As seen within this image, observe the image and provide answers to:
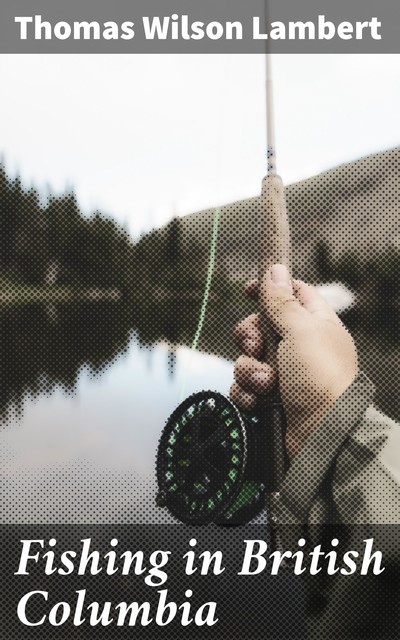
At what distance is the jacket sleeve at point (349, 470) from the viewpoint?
0.95 metres

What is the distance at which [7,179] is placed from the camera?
68.2ft

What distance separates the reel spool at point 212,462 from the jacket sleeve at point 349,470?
290 millimetres

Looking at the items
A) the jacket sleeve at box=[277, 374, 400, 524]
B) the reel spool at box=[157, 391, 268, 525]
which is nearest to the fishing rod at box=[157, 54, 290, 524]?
the reel spool at box=[157, 391, 268, 525]

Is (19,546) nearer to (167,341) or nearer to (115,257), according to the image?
(167,341)

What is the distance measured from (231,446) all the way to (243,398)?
0.10 meters

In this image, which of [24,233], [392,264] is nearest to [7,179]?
[24,233]

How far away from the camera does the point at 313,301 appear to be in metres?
1.33

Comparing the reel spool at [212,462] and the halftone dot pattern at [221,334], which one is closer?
the halftone dot pattern at [221,334]

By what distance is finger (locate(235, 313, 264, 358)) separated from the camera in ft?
4.74

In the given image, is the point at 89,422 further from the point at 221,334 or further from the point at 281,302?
the point at 281,302

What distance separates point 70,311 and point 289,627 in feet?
54.5

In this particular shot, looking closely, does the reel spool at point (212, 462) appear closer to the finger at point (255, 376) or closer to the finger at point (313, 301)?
the finger at point (255, 376)

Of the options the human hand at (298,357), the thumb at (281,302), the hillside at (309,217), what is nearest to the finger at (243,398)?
the human hand at (298,357)

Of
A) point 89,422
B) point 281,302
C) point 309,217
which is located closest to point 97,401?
point 89,422
